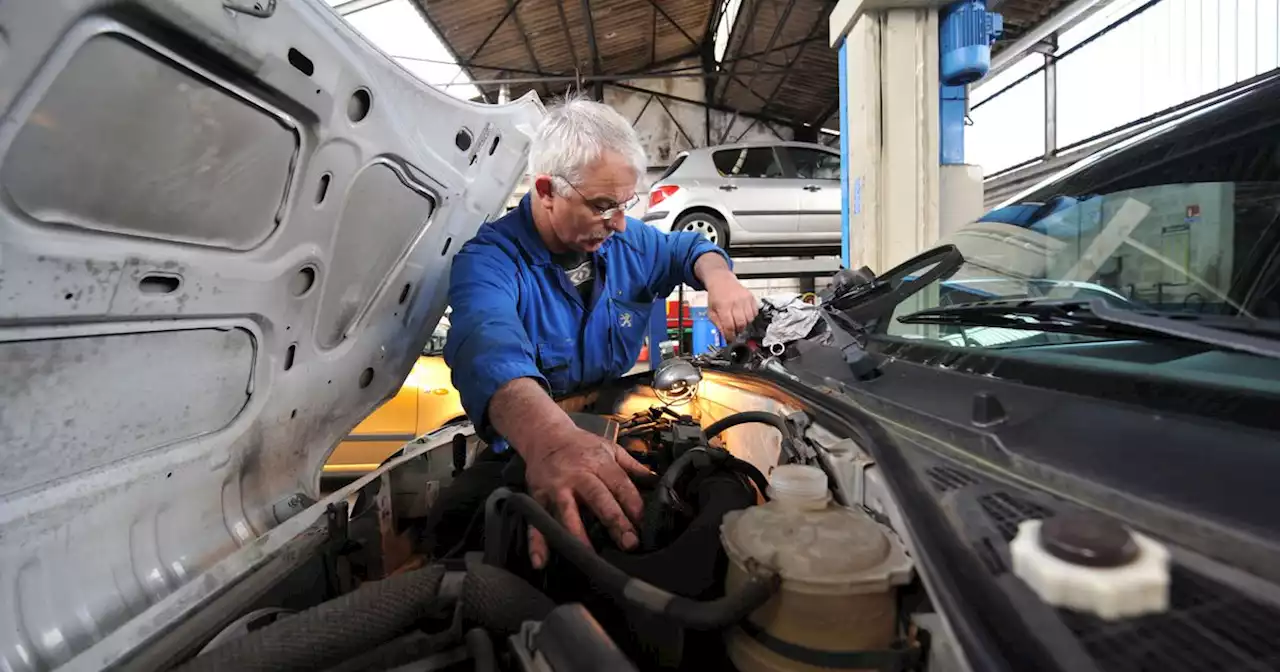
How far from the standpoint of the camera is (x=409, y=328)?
5.90 feet

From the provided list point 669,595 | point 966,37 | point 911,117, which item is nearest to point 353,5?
point 911,117

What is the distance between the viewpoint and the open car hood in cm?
81

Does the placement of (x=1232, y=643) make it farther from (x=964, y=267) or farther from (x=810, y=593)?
(x=964, y=267)

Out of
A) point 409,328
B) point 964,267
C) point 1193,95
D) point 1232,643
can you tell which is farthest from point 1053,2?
point 1232,643

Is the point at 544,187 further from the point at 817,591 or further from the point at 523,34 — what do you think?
the point at 523,34

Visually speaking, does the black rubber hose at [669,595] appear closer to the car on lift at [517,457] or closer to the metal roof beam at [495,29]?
the car on lift at [517,457]

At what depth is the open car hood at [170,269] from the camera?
812mm

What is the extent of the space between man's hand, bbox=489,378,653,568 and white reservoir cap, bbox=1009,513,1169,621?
521 mm

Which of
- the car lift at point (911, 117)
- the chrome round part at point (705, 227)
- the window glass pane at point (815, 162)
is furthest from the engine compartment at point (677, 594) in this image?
the window glass pane at point (815, 162)

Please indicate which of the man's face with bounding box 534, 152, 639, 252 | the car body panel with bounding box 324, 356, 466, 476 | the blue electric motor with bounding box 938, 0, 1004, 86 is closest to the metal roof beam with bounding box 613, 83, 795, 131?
the blue electric motor with bounding box 938, 0, 1004, 86

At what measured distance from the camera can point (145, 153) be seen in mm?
907

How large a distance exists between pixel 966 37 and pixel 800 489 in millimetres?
3227

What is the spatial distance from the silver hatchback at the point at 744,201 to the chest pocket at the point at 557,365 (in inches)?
153

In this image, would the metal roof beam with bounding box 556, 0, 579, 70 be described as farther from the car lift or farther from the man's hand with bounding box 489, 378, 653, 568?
the man's hand with bounding box 489, 378, 653, 568
